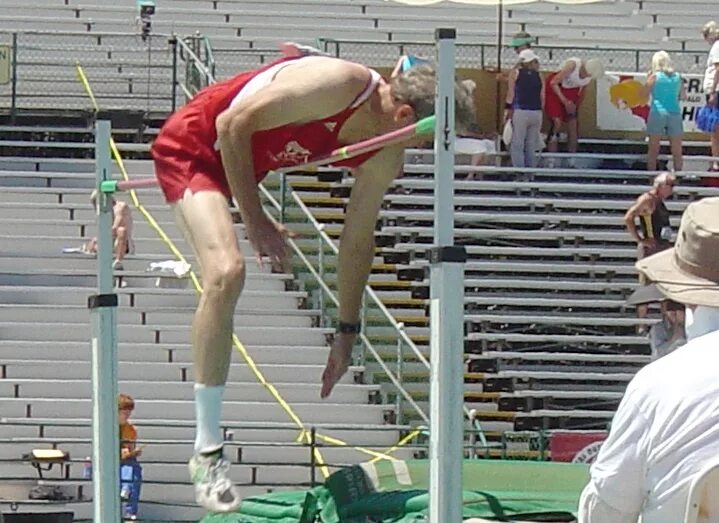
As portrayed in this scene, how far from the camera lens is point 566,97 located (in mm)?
16359

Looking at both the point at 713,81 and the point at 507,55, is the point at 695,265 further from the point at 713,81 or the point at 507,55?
the point at 507,55

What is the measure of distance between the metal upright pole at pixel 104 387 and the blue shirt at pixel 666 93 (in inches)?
398

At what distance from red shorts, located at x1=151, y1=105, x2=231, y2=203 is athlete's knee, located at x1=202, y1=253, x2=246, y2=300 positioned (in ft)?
1.03

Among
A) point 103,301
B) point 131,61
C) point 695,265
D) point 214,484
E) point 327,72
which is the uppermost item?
point 131,61

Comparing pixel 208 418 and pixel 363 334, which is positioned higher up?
pixel 208 418

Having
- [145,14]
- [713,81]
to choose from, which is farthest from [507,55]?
[145,14]

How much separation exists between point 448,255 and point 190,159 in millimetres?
1249

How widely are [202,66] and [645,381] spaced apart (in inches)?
476

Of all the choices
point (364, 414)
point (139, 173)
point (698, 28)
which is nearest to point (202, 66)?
point (139, 173)

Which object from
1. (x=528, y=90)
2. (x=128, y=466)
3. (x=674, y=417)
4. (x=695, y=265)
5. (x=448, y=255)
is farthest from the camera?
(x=528, y=90)

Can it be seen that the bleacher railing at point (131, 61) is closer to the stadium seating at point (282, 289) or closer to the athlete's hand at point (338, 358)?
the stadium seating at point (282, 289)

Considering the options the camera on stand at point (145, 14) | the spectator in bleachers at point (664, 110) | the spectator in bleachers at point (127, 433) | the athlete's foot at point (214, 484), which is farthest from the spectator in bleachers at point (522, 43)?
the athlete's foot at point (214, 484)

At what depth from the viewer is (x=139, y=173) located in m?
15.1

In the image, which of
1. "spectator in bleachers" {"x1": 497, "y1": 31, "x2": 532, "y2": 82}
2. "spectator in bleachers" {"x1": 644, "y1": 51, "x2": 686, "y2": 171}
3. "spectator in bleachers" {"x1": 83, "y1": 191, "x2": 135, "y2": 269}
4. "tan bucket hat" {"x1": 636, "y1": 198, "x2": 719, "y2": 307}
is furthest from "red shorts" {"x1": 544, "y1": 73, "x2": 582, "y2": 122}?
"tan bucket hat" {"x1": 636, "y1": 198, "x2": 719, "y2": 307}
